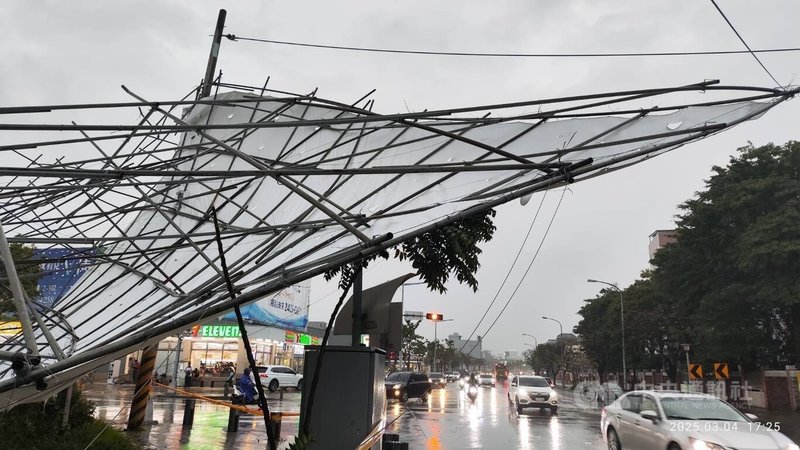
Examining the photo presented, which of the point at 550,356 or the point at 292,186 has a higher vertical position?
the point at 292,186

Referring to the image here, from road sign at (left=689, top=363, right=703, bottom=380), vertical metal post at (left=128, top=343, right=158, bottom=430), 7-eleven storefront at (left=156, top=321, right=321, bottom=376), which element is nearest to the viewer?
vertical metal post at (left=128, top=343, right=158, bottom=430)

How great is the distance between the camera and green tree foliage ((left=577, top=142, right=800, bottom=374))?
1247 inches

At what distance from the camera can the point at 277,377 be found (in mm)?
35031

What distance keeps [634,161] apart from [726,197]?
35571mm

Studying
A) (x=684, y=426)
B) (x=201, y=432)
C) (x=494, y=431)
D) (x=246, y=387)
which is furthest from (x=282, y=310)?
(x=684, y=426)

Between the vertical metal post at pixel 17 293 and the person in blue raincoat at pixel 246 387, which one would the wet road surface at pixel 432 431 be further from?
the vertical metal post at pixel 17 293

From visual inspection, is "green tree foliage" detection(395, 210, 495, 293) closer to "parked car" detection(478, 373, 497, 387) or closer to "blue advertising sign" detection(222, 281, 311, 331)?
"blue advertising sign" detection(222, 281, 311, 331)

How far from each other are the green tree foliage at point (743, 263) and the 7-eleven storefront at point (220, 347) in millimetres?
32495

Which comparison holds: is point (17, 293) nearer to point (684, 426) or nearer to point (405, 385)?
point (684, 426)

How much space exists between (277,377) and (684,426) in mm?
29790

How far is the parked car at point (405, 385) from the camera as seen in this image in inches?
1134

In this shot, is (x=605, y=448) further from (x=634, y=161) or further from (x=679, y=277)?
(x=679, y=277)

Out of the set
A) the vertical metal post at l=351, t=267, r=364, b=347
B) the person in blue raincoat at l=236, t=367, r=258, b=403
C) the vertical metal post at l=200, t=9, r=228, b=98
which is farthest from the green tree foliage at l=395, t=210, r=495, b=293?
the person in blue raincoat at l=236, t=367, r=258, b=403

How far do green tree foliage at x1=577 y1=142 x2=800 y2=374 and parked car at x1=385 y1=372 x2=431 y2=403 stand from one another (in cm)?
2020
